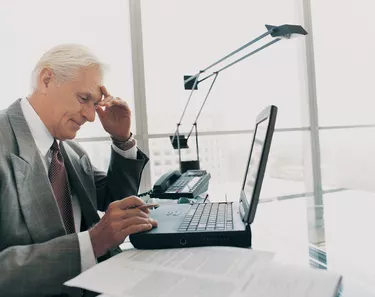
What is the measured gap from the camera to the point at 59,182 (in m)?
0.98

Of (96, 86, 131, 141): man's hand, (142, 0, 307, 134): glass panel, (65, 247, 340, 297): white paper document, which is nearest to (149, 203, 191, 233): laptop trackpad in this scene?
(65, 247, 340, 297): white paper document

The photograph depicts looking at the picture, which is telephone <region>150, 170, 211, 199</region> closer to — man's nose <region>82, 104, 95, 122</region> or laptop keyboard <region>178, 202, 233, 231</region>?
laptop keyboard <region>178, 202, 233, 231</region>

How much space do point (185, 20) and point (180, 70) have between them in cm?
43

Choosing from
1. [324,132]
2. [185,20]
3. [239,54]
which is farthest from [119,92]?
[324,132]

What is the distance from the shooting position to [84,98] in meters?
1.03

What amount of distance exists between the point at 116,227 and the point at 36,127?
1.41 feet

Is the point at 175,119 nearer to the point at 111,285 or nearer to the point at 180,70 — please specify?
the point at 180,70

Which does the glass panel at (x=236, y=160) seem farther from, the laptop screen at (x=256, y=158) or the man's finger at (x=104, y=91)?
the laptop screen at (x=256, y=158)

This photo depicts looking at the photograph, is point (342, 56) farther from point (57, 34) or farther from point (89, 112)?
point (89, 112)

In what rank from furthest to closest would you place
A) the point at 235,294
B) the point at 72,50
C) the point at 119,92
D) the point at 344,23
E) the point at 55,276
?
the point at 344,23
the point at 119,92
the point at 72,50
the point at 55,276
the point at 235,294

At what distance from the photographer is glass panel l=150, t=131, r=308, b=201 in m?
2.90

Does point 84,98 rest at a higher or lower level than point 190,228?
higher

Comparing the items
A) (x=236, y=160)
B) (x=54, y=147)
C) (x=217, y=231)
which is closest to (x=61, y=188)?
(x=54, y=147)

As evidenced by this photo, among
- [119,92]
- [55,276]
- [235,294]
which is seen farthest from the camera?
[119,92]
